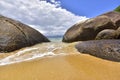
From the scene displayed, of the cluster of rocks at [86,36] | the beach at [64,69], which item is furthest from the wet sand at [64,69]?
the cluster of rocks at [86,36]

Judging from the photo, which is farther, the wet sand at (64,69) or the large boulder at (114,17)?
the large boulder at (114,17)

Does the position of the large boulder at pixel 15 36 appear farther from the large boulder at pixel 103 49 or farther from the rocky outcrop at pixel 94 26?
the large boulder at pixel 103 49

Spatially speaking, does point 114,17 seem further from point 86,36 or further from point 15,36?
point 15,36

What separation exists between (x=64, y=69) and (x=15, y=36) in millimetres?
3705

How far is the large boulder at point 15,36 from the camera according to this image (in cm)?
744

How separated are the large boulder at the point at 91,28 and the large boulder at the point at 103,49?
3363mm

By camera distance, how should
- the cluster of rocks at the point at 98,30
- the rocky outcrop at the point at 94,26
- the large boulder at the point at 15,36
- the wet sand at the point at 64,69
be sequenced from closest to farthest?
1. the wet sand at the point at 64,69
2. the large boulder at the point at 15,36
3. the cluster of rocks at the point at 98,30
4. the rocky outcrop at the point at 94,26

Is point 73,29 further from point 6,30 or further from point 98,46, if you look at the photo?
point 98,46

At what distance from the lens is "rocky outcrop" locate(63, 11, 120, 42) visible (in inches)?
369

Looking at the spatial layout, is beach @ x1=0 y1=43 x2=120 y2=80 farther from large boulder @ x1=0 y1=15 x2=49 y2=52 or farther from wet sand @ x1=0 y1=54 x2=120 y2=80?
large boulder @ x1=0 y1=15 x2=49 y2=52

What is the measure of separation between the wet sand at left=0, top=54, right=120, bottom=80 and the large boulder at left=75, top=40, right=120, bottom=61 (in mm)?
235

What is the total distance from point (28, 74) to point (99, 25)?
5.70 m

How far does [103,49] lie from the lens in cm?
570

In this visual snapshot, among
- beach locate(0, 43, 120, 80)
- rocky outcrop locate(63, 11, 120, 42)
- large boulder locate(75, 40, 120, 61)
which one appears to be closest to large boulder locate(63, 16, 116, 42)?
rocky outcrop locate(63, 11, 120, 42)
